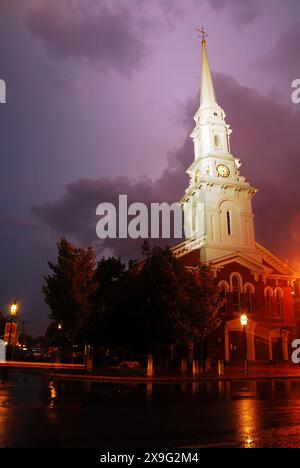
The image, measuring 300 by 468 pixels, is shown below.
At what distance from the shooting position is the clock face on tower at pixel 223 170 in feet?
156

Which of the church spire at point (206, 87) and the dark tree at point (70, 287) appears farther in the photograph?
the church spire at point (206, 87)

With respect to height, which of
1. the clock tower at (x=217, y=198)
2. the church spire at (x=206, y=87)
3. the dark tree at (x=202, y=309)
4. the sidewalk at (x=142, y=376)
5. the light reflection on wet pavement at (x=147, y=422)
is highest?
the church spire at (x=206, y=87)

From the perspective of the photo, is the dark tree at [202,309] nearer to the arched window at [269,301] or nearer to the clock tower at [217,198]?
the clock tower at [217,198]

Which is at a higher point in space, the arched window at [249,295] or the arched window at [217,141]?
the arched window at [217,141]

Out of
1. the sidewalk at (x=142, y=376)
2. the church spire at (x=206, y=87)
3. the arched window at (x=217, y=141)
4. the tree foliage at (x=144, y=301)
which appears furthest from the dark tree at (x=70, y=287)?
the church spire at (x=206, y=87)

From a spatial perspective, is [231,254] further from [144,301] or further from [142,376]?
[142,376]

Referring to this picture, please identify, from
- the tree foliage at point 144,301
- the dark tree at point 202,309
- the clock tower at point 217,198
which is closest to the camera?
the tree foliage at point 144,301

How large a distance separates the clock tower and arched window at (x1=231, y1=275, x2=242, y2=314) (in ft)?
10.7

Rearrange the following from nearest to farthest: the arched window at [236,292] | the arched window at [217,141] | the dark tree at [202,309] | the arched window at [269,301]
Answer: the dark tree at [202,309]
the arched window at [236,292]
the arched window at [269,301]
the arched window at [217,141]

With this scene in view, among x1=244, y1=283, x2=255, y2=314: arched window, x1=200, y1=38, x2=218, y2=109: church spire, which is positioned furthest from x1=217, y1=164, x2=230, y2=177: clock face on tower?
x1=244, y1=283, x2=255, y2=314: arched window

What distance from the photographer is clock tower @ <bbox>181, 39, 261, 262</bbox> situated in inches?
1764

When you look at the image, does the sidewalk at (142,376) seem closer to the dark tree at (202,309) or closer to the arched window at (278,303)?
the dark tree at (202,309)
